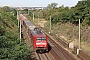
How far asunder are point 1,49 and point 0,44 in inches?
39.6

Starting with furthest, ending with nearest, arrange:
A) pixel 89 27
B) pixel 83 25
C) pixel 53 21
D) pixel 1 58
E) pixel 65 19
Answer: pixel 53 21, pixel 65 19, pixel 83 25, pixel 89 27, pixel 1 58

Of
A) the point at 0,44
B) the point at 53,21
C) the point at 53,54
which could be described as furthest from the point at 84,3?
the point at 0,44

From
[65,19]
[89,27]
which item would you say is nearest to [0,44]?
[89,27]

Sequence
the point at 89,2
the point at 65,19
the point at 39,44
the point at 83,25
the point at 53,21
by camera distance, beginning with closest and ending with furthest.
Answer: the point at 39,44, the point at 83,25, the point at 89,2, the point at 65,19, the point at 53,21

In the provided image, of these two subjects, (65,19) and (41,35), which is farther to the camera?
(65,19)

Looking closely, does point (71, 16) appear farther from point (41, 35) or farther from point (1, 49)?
point (1, 49)

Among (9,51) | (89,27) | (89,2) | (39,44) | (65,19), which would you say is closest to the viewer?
(9,51)

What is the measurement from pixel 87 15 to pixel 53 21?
18.5 m

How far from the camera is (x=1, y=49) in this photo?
1370cm

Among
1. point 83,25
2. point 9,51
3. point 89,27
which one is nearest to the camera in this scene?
point 9,51

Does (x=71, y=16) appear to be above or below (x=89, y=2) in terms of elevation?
below

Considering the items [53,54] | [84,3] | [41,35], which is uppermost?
[84,3]

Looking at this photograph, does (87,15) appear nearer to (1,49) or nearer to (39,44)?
(39,44)

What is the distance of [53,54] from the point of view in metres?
26.8
